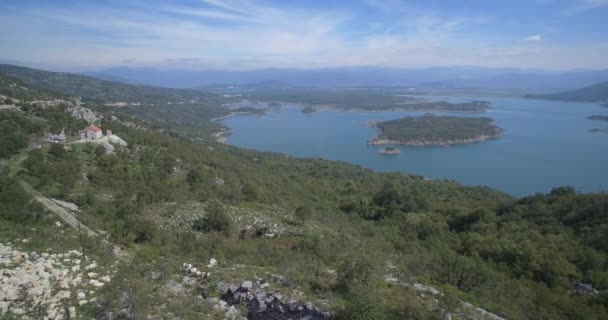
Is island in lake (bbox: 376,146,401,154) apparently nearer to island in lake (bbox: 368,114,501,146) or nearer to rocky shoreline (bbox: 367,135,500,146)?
rocky shoreline (bbox: 367,135,500,146)

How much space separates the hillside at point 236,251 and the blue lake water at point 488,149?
27.5 m

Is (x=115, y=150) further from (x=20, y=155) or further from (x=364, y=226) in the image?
(x=364, y=226)

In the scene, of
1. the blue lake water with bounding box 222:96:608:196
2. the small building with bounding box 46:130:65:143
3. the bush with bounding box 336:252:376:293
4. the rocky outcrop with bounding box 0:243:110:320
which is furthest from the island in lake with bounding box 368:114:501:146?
the rocky outcrop with bounding box 0:243:110:320

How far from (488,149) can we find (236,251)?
5981cm

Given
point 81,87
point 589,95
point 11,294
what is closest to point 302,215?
point 11,294

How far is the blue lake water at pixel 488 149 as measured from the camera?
42.5 metres

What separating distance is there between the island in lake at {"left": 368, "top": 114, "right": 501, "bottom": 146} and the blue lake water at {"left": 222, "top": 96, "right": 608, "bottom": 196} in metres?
2.47

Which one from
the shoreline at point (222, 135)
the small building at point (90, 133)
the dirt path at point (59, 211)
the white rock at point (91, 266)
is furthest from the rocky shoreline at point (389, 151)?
the white rock at point (91, 266)

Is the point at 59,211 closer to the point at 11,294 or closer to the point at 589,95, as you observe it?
the point at 11,294

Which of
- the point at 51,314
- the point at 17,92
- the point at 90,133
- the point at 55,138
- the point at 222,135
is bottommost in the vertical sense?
the point at 222,135

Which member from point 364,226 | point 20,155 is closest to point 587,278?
point 364,226

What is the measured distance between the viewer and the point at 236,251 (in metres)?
8.27

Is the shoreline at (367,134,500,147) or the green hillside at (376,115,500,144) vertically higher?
the green hillside at (376,115,500,144)

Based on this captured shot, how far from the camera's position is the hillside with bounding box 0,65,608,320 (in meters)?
5.73
